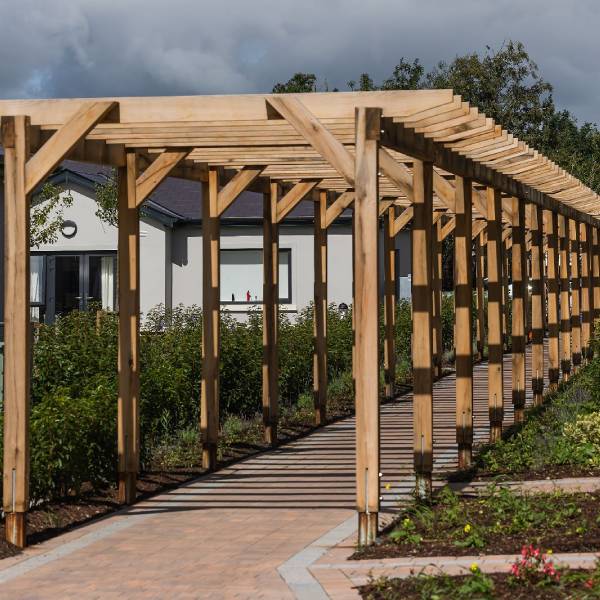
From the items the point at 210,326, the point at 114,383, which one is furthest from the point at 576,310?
the point at 114,383

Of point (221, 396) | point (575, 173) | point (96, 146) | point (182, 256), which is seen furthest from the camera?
point (575, 173)

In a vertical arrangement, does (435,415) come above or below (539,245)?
below

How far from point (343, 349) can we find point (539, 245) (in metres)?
3.85

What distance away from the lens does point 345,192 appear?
18.2m

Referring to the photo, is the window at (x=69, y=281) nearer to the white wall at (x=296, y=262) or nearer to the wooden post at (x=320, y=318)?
the white wall at (x=296, y=262)

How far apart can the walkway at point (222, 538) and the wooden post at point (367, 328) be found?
0.42m

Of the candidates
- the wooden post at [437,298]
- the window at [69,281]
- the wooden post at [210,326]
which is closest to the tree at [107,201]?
the window at [69,281]

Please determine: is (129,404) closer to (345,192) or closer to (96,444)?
(96,444)

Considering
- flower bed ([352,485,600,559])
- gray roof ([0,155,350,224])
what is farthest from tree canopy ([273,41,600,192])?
flower bed ([352,485,600,559])

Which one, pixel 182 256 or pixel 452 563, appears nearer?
pixel 452 563

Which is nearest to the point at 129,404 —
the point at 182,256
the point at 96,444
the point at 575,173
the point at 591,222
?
the point at 96,444

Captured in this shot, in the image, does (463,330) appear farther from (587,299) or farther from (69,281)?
(69,281)

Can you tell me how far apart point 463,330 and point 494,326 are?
1.73m

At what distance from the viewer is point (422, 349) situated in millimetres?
10578
